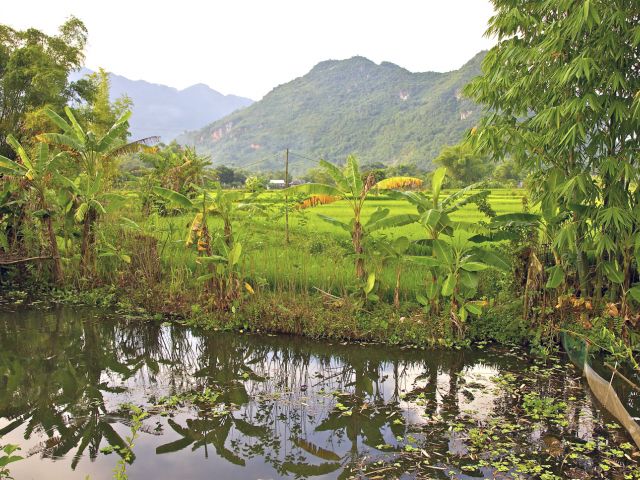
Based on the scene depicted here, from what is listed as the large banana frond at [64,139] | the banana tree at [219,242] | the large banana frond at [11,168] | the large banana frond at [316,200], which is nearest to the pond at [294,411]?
the banana tree at [219,242]

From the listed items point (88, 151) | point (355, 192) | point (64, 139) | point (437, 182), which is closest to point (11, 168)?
point (64, 139)

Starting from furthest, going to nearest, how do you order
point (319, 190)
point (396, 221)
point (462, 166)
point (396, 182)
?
point (462, 166) < point (396, 182) < point (319, 190) < point (396, 221)

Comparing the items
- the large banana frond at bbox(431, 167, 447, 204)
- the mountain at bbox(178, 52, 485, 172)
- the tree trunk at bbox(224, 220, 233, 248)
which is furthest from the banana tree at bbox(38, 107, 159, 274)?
the mountain at bbox(178, 52, 485, 172)

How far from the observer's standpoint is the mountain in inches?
2921

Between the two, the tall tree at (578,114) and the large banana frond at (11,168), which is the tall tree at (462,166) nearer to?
the tall tree at (578,114)

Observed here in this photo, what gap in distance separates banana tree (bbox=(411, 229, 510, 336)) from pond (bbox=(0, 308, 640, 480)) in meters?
0.51

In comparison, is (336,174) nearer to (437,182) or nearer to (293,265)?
(437,182)

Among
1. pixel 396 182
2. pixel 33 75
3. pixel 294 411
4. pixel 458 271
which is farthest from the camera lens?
pixel 33 75

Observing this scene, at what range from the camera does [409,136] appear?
75.1m

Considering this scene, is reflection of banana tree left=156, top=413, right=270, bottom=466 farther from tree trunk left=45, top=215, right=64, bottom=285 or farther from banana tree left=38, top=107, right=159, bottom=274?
tree trunk left=45, top=215, right=64, bottom=285

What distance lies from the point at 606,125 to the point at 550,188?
0.85 m

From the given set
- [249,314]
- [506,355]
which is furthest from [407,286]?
[249,314]

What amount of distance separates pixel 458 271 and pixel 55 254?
6.23 meters

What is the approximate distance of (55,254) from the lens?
8.27 meters
